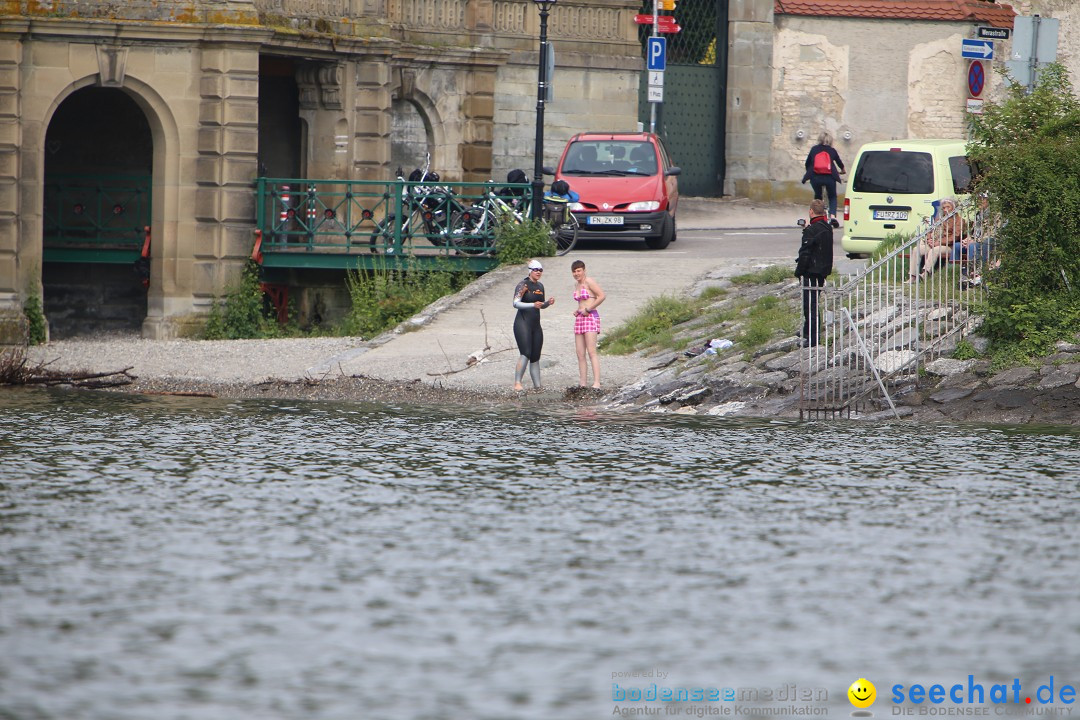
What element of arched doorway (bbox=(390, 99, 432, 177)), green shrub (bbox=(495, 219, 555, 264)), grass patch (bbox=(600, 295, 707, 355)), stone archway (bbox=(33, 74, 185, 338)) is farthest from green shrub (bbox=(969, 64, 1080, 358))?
arched doorway (bbox=(390, 99, 432, 177))

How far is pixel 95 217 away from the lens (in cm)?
2772

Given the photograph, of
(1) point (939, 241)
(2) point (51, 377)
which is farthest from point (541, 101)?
(2) point (51, 377)

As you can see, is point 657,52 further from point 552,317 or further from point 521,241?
point 552,317

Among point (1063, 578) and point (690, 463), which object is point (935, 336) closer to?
point (690, 463)

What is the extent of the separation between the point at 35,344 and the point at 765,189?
17884mm

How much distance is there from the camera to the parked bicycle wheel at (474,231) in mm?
25766

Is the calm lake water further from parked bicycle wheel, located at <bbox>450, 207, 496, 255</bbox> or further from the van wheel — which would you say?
the van wheel

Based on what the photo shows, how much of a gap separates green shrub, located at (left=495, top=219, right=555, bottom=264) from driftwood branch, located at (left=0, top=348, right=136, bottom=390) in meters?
6.42

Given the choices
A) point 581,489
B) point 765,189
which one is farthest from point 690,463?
point 765,189

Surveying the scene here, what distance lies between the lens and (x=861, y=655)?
8.70 meters

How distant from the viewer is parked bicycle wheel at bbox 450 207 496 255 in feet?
84.5

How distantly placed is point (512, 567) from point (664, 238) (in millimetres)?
17497

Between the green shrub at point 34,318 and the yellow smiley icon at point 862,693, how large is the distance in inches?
708

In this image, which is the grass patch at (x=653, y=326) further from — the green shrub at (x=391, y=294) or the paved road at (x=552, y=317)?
the green shrub at (x=391, y=294)
